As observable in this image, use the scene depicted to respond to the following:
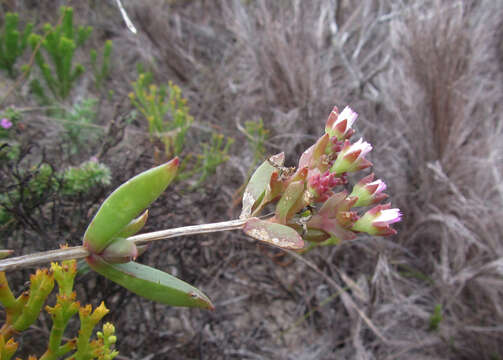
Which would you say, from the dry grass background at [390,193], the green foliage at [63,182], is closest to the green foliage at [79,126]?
the dry grass background at [390,193]

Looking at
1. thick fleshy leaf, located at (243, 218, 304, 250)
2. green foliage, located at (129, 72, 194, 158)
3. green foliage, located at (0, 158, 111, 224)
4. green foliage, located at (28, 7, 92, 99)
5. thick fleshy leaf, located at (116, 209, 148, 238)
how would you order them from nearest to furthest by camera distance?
thick fleshy leaf, located at (243, 218, 304, 250), thick fleshy leaf, located at (116, 209, 148, 238), green foliage, located at (0, 158, 111, 224), green foliage, located at (129, 72, 194, 158), green foliage, located at (28, 7, 92, 99)

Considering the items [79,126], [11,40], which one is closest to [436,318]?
[79,126]

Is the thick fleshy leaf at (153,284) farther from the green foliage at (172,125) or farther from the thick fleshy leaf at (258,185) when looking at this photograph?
the green foliage at (172,125)

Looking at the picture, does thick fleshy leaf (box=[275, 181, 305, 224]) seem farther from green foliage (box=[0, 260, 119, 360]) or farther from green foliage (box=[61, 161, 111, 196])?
green foliage (box=[61, 161, 111, 196])

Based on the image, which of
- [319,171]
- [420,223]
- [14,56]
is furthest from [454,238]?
[14,56]

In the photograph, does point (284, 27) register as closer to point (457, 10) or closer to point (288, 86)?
point (288, 86)

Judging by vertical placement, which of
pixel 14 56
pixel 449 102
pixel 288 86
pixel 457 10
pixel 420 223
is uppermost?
pixel 14 56

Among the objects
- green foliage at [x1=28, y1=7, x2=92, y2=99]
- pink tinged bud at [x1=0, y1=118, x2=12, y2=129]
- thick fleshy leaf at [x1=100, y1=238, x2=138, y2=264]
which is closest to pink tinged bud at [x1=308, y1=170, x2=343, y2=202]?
thick fleshy leaf at [x1=100, y1=238, x2=138, y2=264]
